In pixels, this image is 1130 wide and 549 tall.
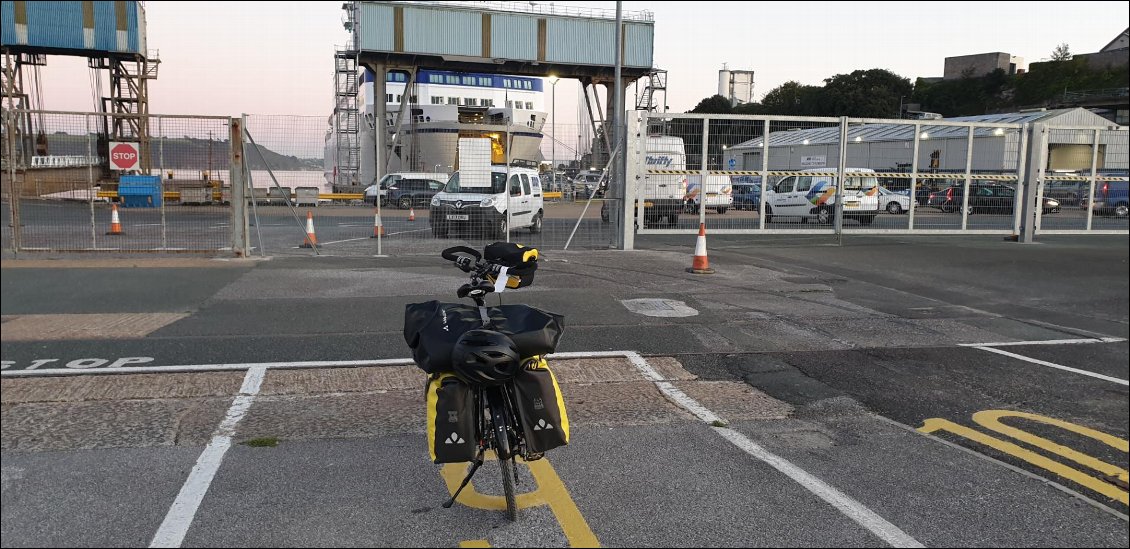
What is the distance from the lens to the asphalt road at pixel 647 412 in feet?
9.91

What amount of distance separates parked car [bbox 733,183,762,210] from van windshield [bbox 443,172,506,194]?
19.2ft

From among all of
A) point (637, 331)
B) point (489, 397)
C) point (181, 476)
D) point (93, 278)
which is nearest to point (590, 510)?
point (489, 397)

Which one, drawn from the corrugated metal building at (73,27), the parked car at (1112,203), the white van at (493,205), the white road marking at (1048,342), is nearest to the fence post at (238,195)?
the white van at (493,205)

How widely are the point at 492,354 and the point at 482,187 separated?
7576 millimetres

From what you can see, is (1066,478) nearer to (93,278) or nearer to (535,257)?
(535,257)

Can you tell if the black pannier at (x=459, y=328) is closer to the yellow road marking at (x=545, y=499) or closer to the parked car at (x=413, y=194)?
the yellow road marking at (x=545, y=499)

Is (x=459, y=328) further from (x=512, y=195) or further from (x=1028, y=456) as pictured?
(x=512, y=195)

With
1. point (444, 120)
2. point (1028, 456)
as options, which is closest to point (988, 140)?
point (1028, 456)

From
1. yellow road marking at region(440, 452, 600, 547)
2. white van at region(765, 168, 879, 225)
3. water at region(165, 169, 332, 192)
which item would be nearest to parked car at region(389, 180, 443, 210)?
water at region(165, 169, 332, 192)

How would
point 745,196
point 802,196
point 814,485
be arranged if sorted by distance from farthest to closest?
point 802,196 < point 745,196 < point 814,485

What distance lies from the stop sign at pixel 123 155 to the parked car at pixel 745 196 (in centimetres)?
1128

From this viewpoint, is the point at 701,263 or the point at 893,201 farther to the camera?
the point at 893,201

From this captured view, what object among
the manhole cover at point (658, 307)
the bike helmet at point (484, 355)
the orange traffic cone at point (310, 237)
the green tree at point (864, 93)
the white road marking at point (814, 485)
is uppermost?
the green tree at point (864, 93)

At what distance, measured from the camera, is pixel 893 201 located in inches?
573
